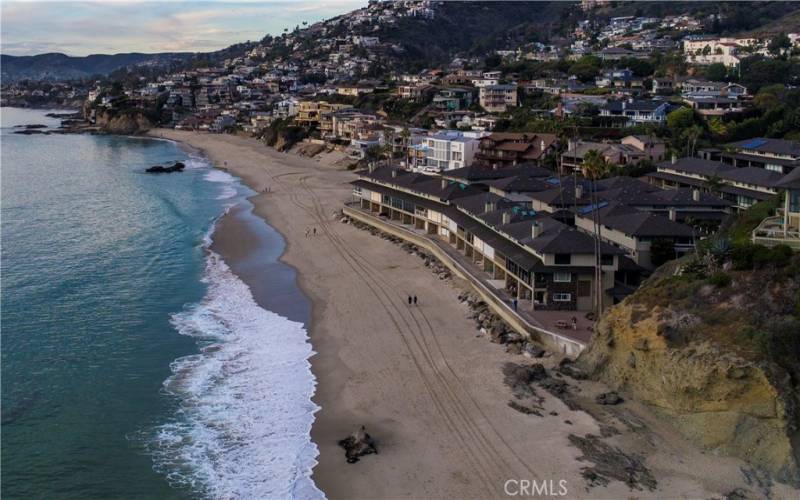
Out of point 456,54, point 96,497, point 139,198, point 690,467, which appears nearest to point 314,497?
point 96,497

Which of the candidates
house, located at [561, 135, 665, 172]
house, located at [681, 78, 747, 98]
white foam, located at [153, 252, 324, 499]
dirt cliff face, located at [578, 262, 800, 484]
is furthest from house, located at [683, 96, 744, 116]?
white foam, located at [153, 252, 324, 499]

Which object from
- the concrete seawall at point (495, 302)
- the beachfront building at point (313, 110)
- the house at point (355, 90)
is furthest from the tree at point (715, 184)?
the house at point (355, 90)

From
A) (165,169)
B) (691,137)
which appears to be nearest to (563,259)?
(691,137)

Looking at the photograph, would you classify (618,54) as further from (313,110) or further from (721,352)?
(721,352)

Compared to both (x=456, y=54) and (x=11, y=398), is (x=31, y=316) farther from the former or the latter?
(x=456, y=54)

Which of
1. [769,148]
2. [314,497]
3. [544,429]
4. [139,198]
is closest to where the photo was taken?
[314,497]

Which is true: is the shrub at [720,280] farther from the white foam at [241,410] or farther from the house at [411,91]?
the house at [411,91]
